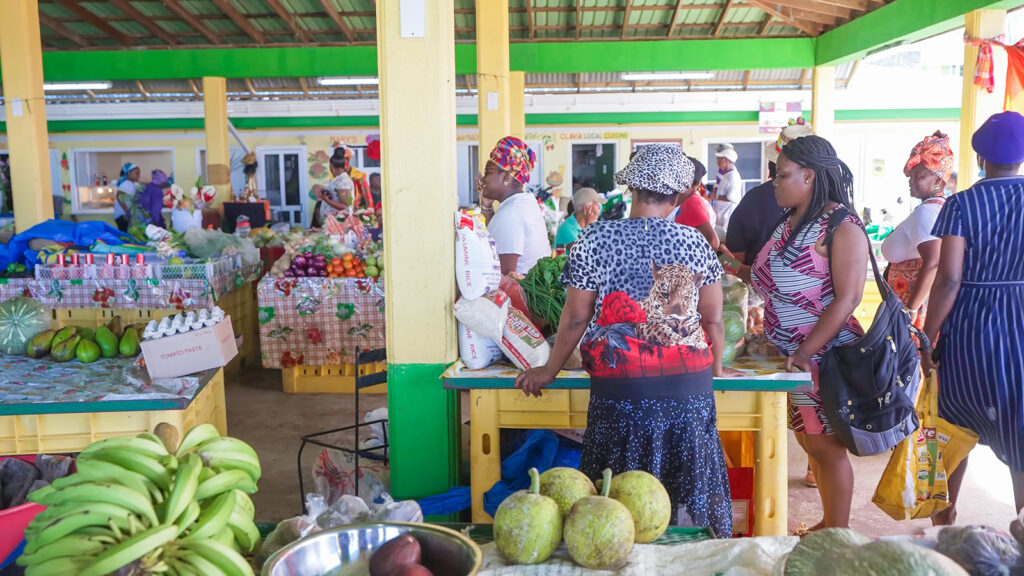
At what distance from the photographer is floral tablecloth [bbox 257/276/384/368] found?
6.19 m

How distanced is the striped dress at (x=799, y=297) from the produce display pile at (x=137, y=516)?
218 centimetres

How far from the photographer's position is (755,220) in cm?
405

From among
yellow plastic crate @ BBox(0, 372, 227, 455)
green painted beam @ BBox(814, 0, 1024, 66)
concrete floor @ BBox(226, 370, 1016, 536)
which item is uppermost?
green painted beam @ BBox(814, 0, 1024, 66)

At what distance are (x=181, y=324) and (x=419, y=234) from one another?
1.31m

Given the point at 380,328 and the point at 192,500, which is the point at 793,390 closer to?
the point at 192,500

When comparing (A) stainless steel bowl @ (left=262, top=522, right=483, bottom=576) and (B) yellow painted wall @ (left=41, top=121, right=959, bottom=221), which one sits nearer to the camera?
(A) stainless steel bowl @ (left=262, top=522, right=483, bottom=576)

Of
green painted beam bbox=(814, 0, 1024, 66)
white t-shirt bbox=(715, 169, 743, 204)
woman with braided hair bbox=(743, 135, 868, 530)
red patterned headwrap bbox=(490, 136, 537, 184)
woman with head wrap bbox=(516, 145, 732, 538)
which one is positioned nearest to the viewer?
woman with head wrap bbox=(516, 145, 732, 538)

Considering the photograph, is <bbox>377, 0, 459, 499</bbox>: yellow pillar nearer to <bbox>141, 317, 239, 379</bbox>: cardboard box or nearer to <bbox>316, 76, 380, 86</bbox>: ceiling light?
<bbox>141, 317, 239, 379</bbox>: cardboard box

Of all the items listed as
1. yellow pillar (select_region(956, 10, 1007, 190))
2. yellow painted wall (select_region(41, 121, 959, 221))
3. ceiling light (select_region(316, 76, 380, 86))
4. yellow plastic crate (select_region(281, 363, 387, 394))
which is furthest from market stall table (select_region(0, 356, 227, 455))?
yellow painted wall (select_region(41, 121, 959, 221))

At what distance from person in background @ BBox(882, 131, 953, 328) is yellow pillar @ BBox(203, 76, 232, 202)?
9838mm

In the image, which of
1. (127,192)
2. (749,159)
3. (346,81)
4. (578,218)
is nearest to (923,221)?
(578,218)

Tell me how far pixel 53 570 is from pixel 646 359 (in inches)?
66.5

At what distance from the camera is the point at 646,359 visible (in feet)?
8.07

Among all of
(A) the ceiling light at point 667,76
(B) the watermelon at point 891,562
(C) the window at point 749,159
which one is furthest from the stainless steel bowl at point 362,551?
(C) the window at point 749,159
